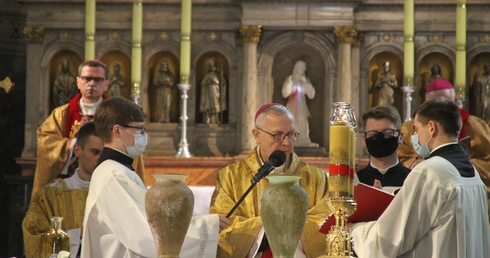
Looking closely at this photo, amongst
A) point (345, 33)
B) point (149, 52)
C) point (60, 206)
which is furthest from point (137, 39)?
point (60, 206)

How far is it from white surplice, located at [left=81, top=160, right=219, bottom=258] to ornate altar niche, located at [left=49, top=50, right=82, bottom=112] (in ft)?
24.4

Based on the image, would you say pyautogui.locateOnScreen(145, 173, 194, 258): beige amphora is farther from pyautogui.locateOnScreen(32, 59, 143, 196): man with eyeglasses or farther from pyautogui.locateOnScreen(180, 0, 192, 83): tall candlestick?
pyautogui.locateOnScreen(180, 0, 192, 83): tall candlestick

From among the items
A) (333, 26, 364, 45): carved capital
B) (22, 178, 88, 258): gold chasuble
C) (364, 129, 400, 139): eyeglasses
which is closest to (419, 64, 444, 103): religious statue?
(333, 26, 364, 45): carved capital

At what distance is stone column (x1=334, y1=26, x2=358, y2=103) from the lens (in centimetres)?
1193

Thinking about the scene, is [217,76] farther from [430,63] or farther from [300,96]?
[430,63]

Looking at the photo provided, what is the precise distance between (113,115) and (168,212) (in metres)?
1.24

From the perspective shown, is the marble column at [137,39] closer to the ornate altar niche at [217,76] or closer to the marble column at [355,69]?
the ornate altar niche at [217,76]

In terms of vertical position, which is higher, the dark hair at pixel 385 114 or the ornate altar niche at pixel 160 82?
the ornate altar niche at pixel 160 82

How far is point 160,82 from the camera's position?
40.4ft

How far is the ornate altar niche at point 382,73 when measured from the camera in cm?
1223

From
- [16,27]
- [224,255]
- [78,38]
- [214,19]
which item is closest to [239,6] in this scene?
[214,19]

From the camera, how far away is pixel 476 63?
1220 cm

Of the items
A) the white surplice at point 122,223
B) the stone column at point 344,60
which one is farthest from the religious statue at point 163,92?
the white surplice at point 122,223

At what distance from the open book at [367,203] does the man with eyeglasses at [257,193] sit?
19.1 inches
